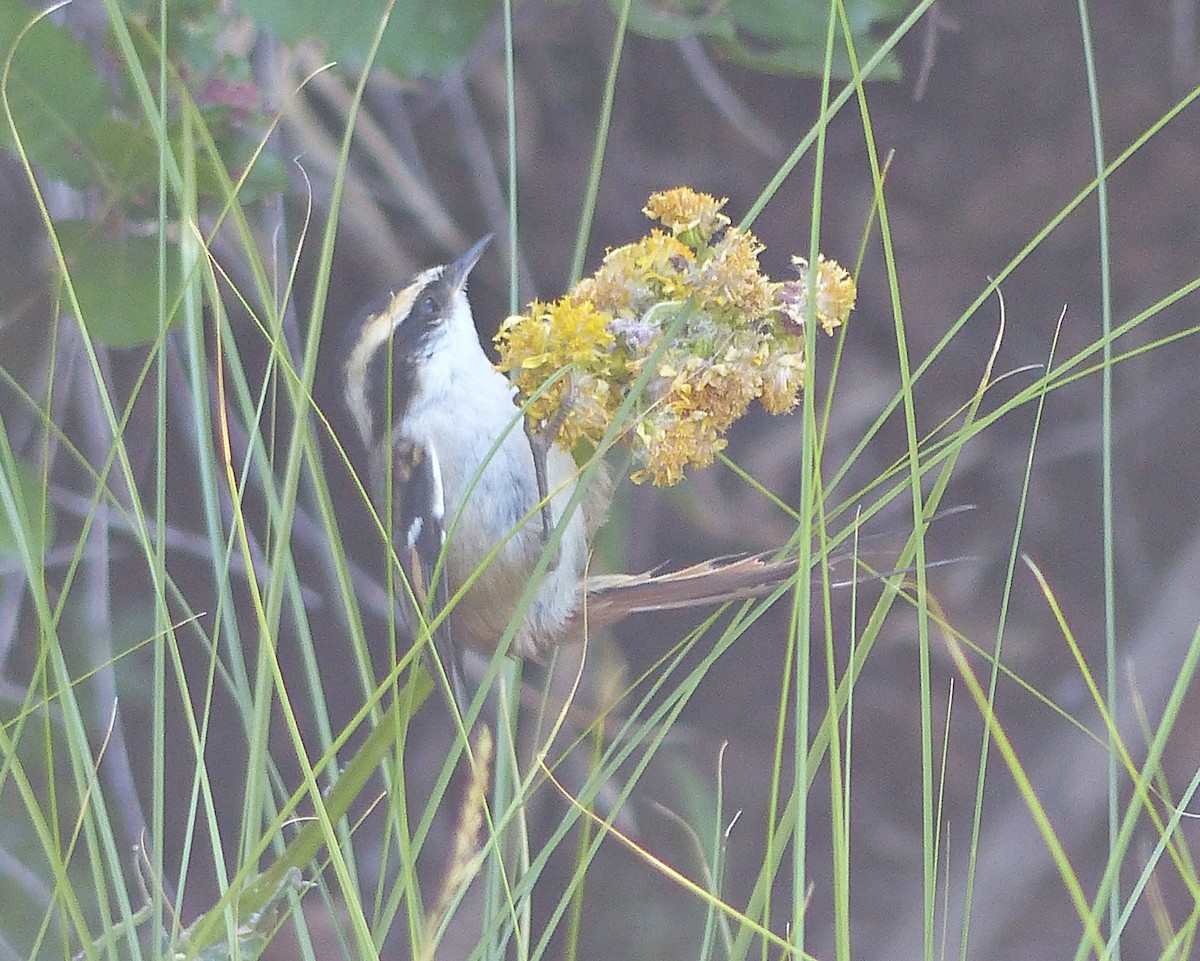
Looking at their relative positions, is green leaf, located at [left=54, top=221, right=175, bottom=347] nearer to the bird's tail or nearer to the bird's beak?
the bird's beak

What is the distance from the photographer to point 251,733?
0.46 m

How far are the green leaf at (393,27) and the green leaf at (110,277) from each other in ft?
0.46

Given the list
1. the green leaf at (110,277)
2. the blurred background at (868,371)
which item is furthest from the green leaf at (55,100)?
the blurred background at (868,371)

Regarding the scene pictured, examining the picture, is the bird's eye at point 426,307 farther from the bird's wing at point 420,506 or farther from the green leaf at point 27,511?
the green leaf at point 27,511

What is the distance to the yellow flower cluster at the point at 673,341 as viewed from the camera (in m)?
0.41

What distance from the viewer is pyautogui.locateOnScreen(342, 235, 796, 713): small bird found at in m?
0.72

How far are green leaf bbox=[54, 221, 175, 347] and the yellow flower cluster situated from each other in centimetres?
34

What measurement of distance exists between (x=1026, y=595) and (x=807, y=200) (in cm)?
35

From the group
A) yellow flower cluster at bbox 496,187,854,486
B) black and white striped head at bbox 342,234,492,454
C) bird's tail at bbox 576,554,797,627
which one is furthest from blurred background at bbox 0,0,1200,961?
yellow flower cluster at bbox 496,187,854,486

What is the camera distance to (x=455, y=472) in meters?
0.76

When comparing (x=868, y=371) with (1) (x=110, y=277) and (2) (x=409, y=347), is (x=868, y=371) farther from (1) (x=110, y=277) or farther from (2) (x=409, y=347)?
(1) (x=110, y=277)

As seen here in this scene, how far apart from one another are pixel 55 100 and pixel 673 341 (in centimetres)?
42

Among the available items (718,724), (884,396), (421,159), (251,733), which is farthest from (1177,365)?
(251,733)

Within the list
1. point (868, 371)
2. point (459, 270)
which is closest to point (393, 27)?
point (459, 270)
